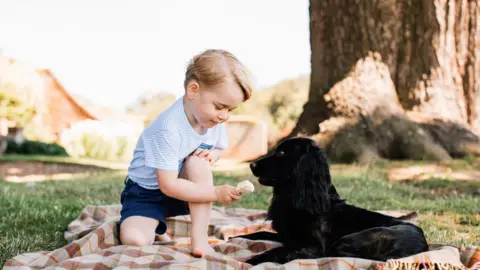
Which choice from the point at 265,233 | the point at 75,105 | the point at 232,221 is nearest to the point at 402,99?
the point at 232,221

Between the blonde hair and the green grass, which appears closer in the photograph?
the blonde hair

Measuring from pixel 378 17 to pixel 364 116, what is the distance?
62.4 inches

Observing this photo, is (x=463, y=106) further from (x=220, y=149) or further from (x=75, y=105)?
(x=75, y=105)

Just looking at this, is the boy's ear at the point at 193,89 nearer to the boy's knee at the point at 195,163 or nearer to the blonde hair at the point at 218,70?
the blonde hair at the point at 218,70

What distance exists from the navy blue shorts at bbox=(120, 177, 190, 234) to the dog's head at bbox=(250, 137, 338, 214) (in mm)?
606

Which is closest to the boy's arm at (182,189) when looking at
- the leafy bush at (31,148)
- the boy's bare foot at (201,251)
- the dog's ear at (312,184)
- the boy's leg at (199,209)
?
the boy's leg at (199,209)

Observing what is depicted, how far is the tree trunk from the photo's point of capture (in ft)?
27.5

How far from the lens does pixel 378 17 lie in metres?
8.66

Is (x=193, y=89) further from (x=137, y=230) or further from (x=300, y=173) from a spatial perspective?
(x=137, y=230)

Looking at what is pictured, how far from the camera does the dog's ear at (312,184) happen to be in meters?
3.16

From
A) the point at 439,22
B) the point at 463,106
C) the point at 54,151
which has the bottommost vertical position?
the point at 54,151

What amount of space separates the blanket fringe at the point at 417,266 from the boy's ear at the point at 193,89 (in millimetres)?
1413

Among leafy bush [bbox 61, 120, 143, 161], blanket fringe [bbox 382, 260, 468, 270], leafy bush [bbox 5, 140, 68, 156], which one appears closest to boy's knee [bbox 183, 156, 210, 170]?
blanket fringe [bbox 382, 260, 468, 270]

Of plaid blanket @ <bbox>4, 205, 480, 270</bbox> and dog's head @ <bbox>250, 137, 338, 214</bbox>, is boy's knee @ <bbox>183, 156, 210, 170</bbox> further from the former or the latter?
plaid blanket @ <bbox>4, 205, 480, 270</bbox>
